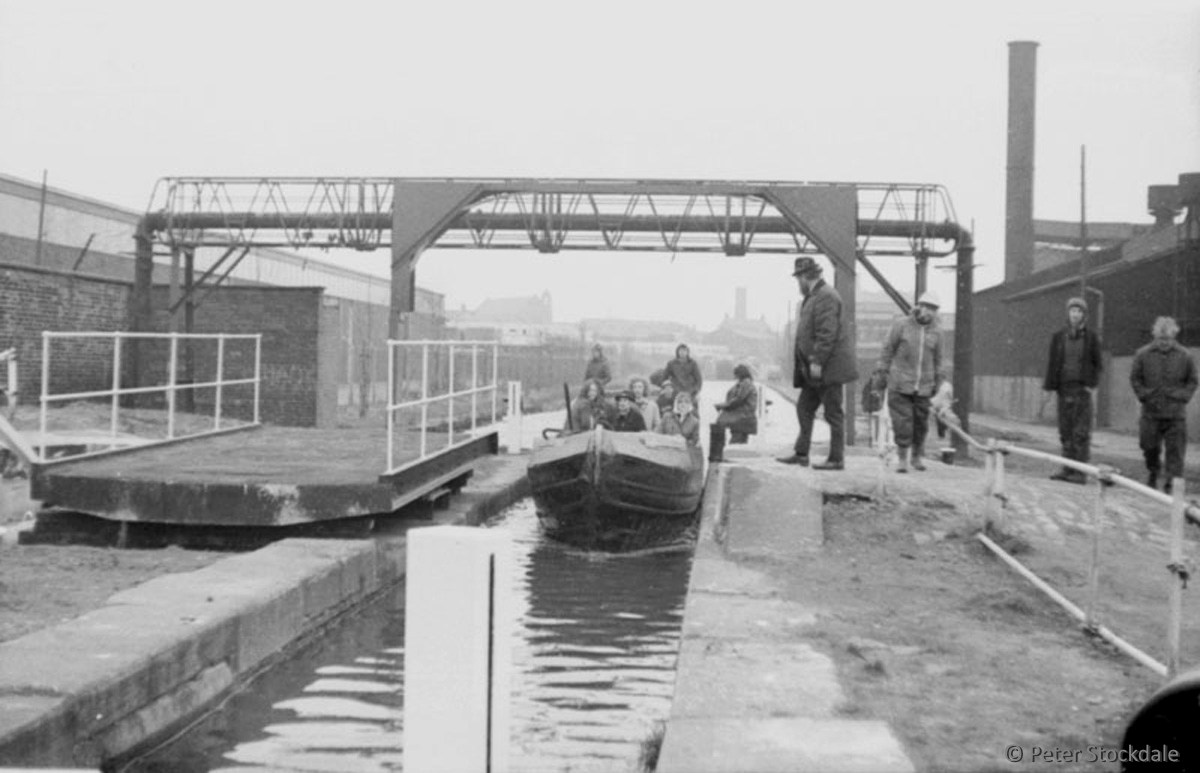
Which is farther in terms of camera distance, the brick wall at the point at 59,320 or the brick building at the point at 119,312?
the brick building at the point at 119,312

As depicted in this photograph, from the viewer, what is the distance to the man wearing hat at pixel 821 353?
37.6ft

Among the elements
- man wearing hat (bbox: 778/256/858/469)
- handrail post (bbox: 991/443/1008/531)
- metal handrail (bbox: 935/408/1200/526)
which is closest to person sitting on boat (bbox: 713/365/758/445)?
man wearing hat (bbox: 778/256/858/469)

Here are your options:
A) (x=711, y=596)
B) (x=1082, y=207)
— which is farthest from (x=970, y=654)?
(x=1082, y=207)

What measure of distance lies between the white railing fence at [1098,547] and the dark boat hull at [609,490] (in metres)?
4.14

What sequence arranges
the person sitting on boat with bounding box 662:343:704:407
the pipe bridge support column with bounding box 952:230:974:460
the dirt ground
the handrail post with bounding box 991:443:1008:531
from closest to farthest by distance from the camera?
the dirt ground, the handrail post with bounding box 991:443:1008:531, the person sitting on boat with bounding box 662:343:704:407, the pipe bridge support column with bounding box 952:230:974:460

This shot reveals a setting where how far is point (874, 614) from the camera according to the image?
24.1 ft

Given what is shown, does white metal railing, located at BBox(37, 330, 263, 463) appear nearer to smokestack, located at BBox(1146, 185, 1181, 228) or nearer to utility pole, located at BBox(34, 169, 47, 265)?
utility pole, located at BBox(34, 169, 47, 265)

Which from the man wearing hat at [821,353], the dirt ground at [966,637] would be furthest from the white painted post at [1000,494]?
the man wearing hat at [821,353]

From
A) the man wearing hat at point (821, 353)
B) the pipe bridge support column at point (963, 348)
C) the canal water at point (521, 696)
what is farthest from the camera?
the pipe bridge support column at point (963, 348)

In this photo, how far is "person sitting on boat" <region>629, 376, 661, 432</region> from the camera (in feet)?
49.8

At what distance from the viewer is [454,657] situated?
3.44 metres

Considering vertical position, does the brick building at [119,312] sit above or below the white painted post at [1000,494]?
above

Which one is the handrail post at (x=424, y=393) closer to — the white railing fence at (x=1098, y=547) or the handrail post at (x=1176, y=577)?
the white railing fence at (x=1098, y=547)

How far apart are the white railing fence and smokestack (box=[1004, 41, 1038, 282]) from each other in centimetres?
3563
